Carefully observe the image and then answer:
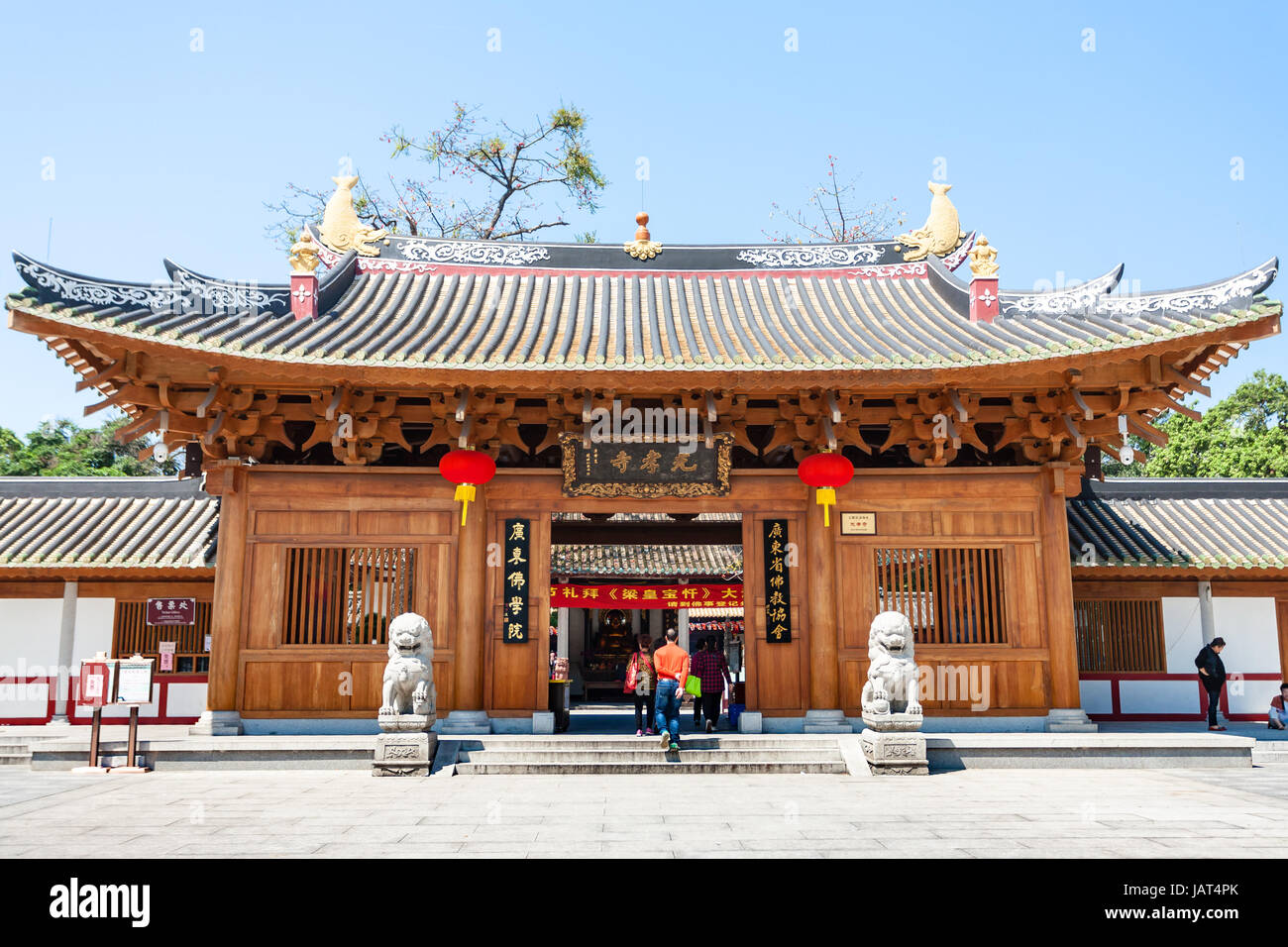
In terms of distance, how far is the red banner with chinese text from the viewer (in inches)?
882

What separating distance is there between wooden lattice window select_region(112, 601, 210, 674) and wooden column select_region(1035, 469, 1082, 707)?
39.0ft

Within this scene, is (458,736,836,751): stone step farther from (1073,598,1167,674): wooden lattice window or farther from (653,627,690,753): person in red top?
(1073,598,1167,674): wooden lattice window

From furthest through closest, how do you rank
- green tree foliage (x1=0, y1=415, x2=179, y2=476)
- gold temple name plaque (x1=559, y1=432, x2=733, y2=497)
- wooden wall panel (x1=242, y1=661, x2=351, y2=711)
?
green tree foliage (x1=0, y1=415, x2=179, y2=476) < gold temple name plaque (x1=559, y1=432, x2=733, y2=497) < wooden wall panel (x1=242, y1=661, x2=351, y2=711)

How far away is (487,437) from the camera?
37.1 feet

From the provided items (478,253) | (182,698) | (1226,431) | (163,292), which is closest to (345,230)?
(478,253)

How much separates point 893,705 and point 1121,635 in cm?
619

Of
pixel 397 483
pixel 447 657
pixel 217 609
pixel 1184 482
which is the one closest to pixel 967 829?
pixel 447 657

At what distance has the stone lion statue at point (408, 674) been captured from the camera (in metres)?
9.66

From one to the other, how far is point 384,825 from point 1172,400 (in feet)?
33.2

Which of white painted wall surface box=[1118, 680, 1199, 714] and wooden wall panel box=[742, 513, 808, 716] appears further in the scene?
white painted wall surface box=[1118, 680, 1199, 714]

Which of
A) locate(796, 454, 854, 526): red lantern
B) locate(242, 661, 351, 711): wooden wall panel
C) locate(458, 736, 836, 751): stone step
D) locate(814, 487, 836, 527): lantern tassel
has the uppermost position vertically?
locate(796, 454, 854, 526): red lantern

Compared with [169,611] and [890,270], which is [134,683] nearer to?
[169,611]

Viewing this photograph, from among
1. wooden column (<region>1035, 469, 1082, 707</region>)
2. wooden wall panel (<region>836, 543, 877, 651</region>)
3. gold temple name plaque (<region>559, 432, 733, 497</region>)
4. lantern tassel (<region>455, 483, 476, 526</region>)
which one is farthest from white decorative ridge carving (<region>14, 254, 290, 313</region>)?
wooden column (<region>1035, 469, 1082, 707</region>)

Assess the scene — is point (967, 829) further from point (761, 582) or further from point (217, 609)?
point (217, 609)
